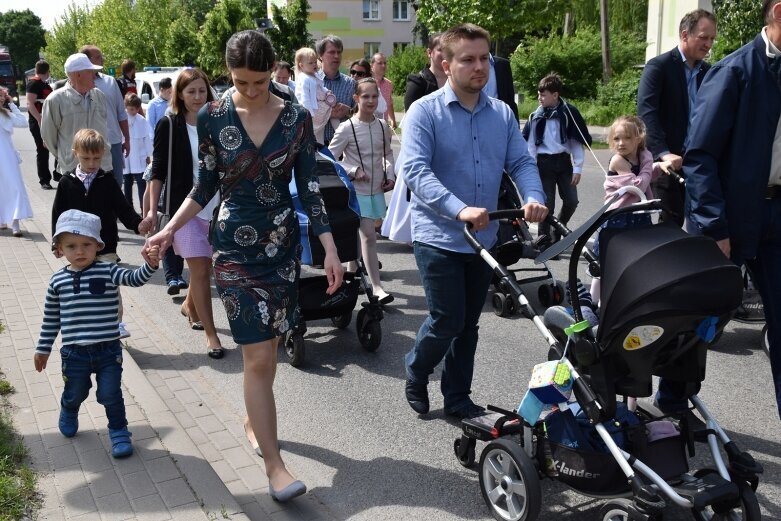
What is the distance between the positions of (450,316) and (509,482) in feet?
3.59

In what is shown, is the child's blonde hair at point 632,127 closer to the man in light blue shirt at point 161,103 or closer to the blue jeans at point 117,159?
the blue jeans at point 117,159

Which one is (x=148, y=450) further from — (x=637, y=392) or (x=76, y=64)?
(x=76, y=64)

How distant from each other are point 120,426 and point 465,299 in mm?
1955

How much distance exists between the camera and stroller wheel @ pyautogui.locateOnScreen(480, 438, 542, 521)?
3.63 metres

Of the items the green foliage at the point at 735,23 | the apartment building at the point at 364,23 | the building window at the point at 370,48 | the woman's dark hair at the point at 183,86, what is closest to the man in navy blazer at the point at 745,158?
the woman's dark hair at the point at 183,86

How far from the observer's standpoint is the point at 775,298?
4289mm

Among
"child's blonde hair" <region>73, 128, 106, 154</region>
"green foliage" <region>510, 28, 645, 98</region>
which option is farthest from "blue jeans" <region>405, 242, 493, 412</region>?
"green foliage" <region>510, 28, 645, 98</region>

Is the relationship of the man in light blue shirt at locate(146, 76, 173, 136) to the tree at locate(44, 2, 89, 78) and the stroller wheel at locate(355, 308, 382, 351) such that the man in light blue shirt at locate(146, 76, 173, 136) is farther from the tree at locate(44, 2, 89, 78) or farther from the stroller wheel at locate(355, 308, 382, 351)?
the tree at locate(44, 2, 89, 78)

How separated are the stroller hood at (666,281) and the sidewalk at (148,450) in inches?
66.9

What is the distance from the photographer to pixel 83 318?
4.50m

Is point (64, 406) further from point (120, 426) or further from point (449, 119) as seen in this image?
point (449, 119)

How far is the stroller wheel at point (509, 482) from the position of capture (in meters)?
3.63

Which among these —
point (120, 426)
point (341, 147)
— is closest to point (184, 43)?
point (341, 147)

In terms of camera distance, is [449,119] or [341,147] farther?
[341,147]
